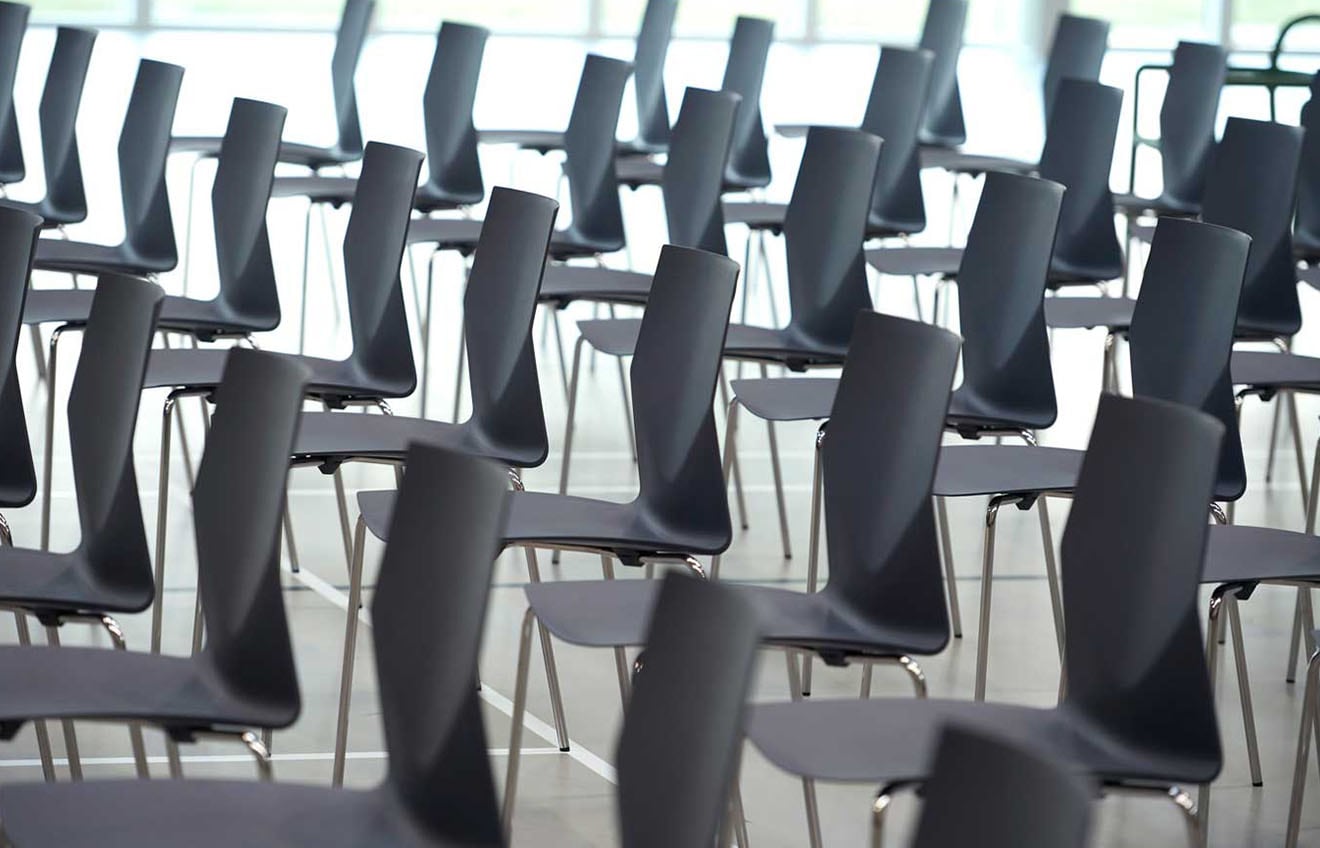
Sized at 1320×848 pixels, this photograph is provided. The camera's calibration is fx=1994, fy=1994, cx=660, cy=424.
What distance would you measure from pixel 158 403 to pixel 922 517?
402 centimetres

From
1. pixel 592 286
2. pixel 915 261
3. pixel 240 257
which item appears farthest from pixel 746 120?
pixel 240 257

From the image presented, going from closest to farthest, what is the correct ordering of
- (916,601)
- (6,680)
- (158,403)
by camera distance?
(6,680) → (916,601) → (158,403)

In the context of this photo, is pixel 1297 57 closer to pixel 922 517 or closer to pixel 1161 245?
pixel 1161 245

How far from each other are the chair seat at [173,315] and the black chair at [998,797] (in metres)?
3.41

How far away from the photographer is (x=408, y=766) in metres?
2.53

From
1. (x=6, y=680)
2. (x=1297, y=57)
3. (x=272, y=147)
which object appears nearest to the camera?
(x=6, y=680)

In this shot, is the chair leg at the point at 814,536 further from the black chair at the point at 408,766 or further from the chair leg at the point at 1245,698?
the black chair at the point at 408,766

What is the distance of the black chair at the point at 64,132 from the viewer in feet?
19.9

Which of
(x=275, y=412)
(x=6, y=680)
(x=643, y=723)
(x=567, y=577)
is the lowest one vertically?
(x=567, y=577)

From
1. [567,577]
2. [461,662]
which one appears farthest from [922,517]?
[567,577]

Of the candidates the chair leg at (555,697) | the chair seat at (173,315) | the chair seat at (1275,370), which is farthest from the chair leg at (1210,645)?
the chair seat at (173,315)

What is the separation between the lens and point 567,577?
5.01 metres

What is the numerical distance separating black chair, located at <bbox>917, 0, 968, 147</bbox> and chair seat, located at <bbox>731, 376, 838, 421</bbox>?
333 centimetres

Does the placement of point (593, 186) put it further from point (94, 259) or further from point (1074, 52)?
point (1074, 52)
